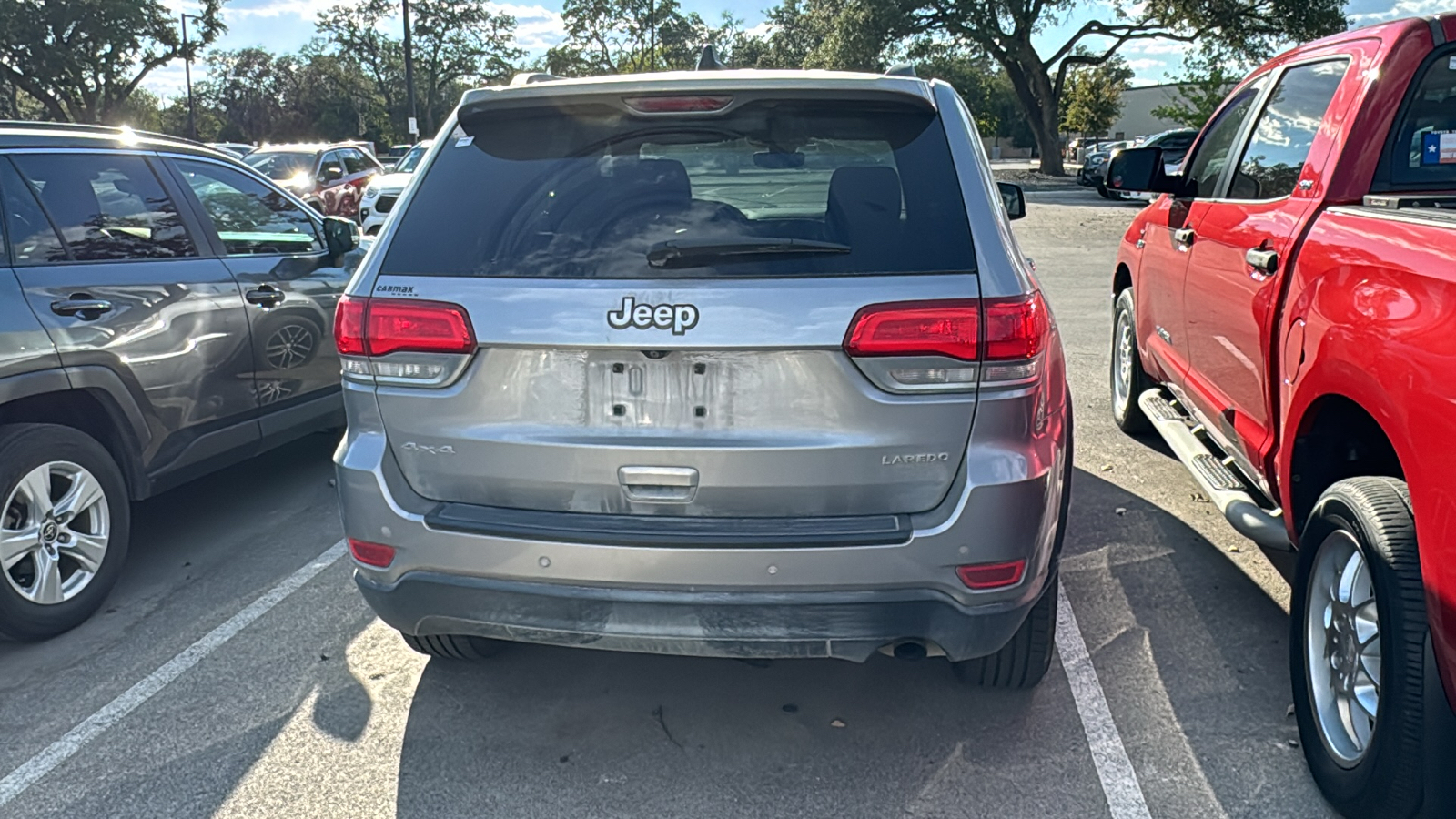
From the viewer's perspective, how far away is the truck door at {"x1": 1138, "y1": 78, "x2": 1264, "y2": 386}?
4672 mm

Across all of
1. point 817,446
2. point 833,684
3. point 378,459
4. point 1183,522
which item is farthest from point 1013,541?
point 1183,522

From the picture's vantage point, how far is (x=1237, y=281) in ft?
12.6

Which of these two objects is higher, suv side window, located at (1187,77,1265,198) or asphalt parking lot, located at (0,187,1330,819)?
suv side window, located at (1187,77,1265,198)

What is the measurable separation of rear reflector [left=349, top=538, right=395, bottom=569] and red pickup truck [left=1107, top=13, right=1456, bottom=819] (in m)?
2.42

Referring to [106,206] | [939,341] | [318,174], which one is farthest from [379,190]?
[939,341]

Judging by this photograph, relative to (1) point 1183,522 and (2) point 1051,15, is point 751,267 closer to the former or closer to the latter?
(1) point 1183,522

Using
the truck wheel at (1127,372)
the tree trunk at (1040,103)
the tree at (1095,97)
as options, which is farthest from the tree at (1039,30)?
the truck wheel at (1127,372)

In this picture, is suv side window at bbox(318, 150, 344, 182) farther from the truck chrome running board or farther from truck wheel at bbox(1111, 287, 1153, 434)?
the truck chrome running board

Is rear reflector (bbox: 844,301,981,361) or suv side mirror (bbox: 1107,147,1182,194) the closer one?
rear reflector (bbox: 844,301,981,361)

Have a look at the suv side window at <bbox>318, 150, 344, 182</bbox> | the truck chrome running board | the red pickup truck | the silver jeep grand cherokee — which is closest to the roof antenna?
the silver jeep grand cherokee

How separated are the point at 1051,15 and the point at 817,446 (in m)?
40.0

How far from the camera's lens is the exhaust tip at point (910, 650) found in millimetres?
2715

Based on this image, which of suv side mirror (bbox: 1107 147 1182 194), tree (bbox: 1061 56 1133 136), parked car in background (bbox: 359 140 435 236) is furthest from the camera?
tree (bbox: 1061 56 1133 136)

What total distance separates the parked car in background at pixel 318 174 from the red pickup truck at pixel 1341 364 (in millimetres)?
16219
